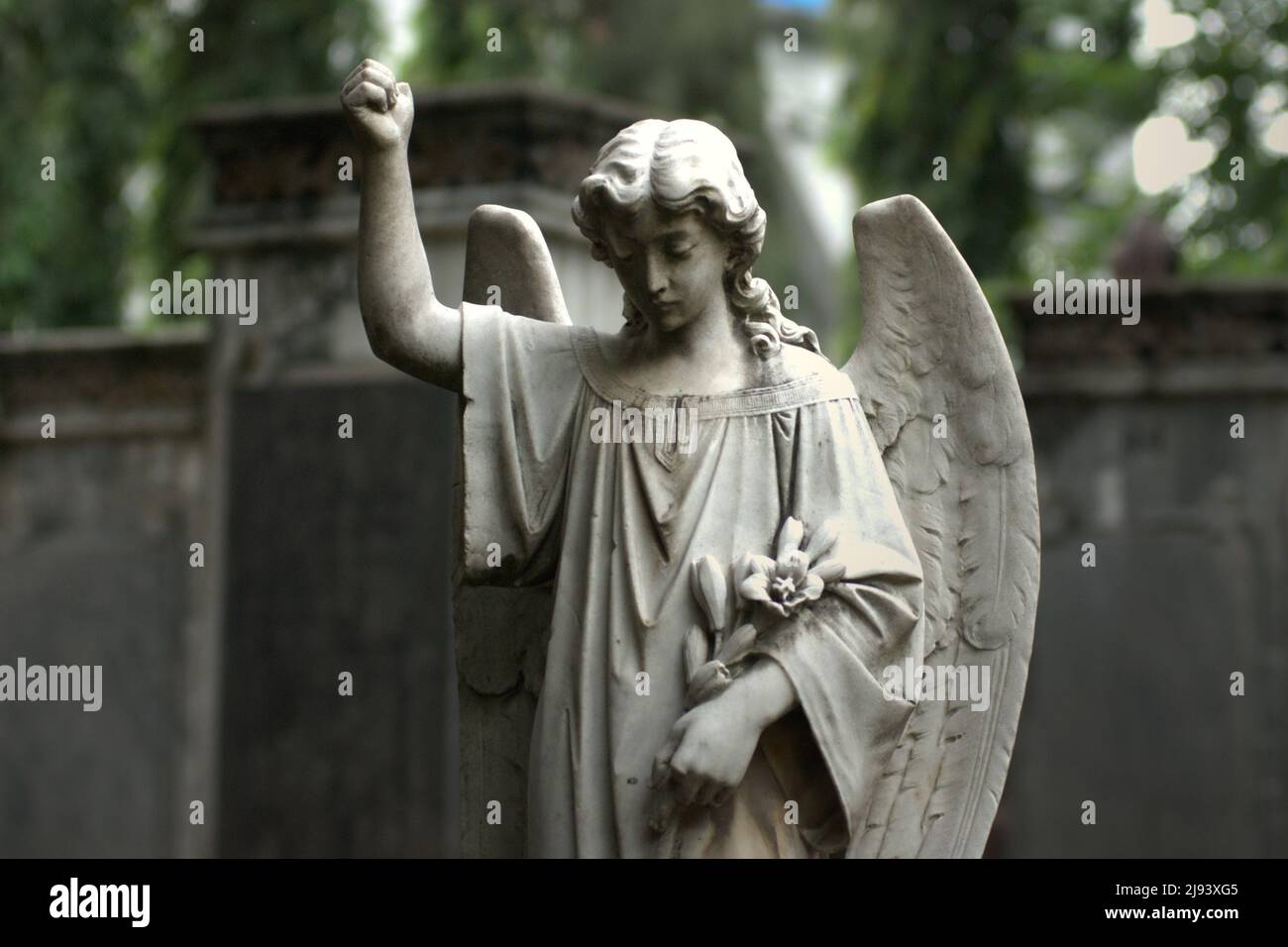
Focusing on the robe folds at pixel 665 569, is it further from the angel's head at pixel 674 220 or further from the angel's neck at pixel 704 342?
the angel's head at pixel 674 220

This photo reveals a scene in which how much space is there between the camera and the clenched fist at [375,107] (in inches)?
239

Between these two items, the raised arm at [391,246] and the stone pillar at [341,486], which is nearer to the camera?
the raised arm at [391,246]

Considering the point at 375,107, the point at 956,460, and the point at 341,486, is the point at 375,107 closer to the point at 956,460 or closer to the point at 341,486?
the point at 956,460

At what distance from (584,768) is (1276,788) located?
435 inches

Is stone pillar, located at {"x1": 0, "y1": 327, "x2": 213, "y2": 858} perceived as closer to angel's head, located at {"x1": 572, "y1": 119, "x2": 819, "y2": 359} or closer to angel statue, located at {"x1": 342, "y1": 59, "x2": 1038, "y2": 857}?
angel statue, located at {"x1": 342, "y1": 59, "x2": 1038, "y2": 857}

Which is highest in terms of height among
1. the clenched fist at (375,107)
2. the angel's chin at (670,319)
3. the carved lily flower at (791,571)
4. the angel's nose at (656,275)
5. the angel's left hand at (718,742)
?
the clenched fist at (375,107)

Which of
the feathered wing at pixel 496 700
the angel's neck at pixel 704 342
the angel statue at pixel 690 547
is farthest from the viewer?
the feathered wing at pixel 496 700

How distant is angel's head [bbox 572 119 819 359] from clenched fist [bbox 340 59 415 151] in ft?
1.48

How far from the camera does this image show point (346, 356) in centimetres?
1429

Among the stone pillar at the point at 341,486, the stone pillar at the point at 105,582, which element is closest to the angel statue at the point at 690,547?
the stone pillar at the point at 341,486

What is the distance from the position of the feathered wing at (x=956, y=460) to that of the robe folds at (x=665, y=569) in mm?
374

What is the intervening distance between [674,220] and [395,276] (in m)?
0.67

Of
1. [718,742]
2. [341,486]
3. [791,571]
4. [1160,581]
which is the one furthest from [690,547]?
[1160,581]

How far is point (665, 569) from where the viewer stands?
6.12m
